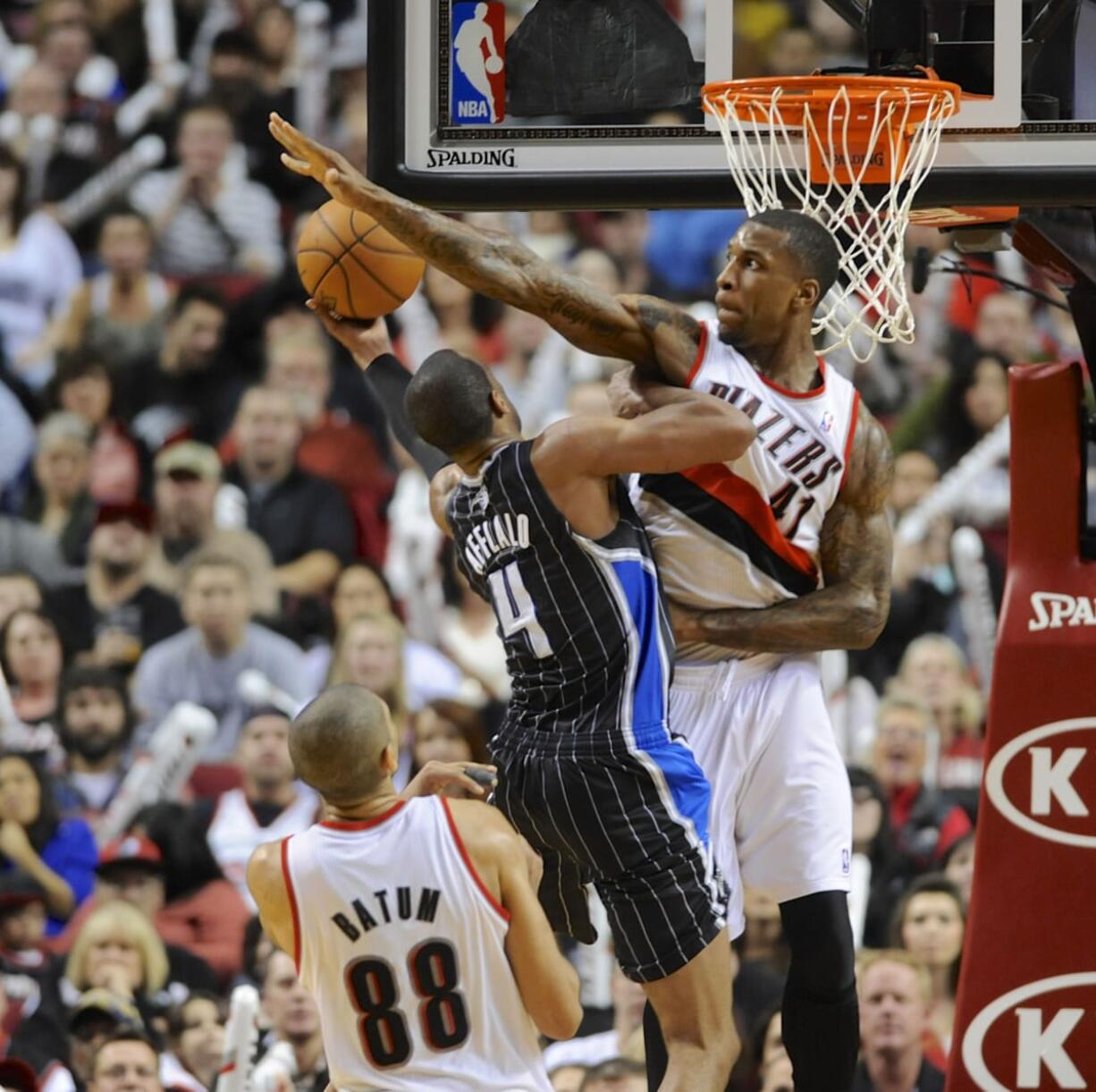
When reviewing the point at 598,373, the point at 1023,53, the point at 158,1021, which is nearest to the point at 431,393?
the point at 1023,53

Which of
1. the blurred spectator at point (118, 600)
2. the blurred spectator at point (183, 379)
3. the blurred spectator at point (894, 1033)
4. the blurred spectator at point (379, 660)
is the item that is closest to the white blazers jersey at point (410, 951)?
the blurred spectator at point (894, 1033)

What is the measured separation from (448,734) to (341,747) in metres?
4.04

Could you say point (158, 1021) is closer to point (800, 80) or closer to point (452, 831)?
point (452, 831)

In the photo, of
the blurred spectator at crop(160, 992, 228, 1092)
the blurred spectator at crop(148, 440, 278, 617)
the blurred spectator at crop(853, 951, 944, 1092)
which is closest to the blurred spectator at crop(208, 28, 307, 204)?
the blurred spectator at crop(148, 440, 278, 617)

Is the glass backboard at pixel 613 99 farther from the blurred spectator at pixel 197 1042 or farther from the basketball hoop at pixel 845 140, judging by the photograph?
the blurred spectator at pixel 197 1042

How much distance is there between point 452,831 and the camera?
4.46 m

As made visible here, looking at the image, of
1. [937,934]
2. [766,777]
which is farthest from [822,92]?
[937,934]

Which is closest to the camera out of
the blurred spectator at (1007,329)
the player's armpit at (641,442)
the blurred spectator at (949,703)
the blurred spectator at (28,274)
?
the player's armpit at (641,442)

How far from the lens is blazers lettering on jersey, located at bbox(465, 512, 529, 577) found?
4902mm

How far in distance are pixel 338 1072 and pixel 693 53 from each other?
107 inches

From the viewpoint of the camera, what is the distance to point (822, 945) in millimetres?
Result: 5281

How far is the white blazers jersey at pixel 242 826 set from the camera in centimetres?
854

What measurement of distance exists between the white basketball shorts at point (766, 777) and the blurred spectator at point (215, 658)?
4.24 m

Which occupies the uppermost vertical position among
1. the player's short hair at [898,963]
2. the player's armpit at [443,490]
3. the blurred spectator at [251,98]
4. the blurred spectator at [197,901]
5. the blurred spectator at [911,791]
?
the blurred spectator at [251,98]
